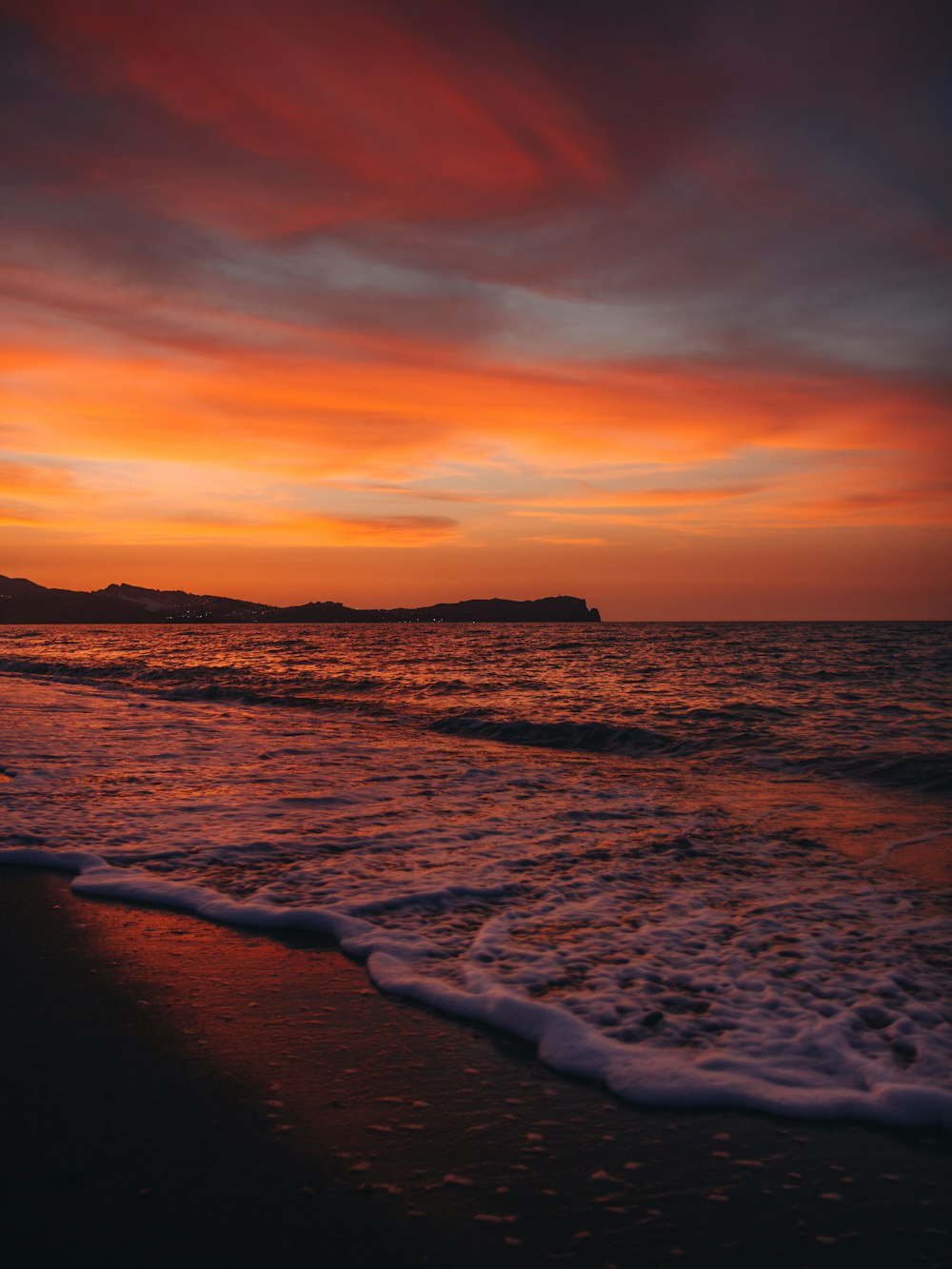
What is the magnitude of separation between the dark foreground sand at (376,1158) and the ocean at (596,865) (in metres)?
0.32

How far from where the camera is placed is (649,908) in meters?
5.79

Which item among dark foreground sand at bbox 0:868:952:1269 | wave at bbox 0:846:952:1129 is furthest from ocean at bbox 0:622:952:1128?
dark foreground sand at bbox 0:868:952:1269

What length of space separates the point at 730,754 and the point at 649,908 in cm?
902

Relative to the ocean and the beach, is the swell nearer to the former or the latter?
the ocean

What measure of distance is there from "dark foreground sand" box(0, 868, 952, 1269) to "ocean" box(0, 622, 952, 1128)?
1.06ft

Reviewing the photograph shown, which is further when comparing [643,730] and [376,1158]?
[643,730]

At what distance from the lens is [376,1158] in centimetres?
286

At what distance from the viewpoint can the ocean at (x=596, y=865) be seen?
3859 millimetres

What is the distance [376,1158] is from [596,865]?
4.26 meters

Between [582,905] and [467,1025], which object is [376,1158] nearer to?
[467,1025]

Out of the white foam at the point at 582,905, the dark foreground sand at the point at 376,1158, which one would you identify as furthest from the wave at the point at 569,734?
the dark foreground sand at the point at 376,1158

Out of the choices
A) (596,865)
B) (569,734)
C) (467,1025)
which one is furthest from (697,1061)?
(569,734)

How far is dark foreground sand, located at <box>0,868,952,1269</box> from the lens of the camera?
2.46 meters

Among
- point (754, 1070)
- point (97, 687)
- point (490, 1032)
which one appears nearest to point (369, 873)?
point (490, 1032)
